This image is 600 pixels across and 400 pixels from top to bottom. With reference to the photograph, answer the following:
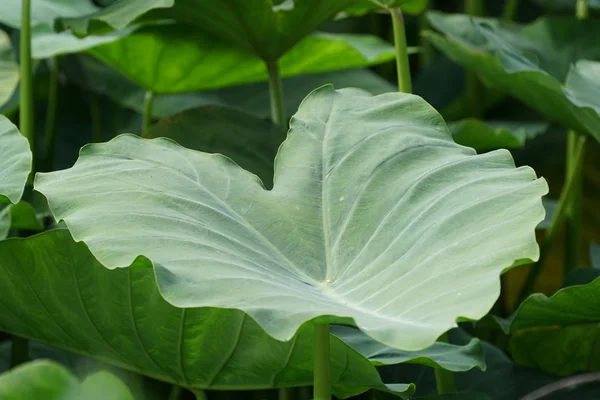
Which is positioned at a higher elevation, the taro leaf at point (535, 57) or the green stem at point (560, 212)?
the taro leaf at point (535, 57)

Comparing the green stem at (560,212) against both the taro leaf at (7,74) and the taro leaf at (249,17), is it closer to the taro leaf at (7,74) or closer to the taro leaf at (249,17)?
the taro leaf at (249,17)

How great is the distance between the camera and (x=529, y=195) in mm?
604

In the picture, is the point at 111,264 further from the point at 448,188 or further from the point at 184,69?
the point at 184,69

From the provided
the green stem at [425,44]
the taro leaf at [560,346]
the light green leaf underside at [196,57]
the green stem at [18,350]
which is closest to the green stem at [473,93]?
the green stem at [425,44]

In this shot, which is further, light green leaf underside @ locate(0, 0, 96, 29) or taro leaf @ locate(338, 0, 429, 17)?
light green leaf underside @ locate(0, 0, 96, 29)

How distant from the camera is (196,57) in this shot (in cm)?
124

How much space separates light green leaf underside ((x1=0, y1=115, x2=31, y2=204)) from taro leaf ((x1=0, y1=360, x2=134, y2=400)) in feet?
0.98

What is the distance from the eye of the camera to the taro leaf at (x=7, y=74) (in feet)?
3.57

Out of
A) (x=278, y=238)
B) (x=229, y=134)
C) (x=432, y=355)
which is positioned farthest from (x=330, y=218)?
(x=229, y=134)

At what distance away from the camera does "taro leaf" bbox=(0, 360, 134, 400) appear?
1.32 ft

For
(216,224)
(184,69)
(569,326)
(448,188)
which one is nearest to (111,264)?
(216,224)

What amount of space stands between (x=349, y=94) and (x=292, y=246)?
19 cm

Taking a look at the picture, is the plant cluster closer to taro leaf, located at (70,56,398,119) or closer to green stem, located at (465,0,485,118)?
taro leaf, located at (70,56,398,119)

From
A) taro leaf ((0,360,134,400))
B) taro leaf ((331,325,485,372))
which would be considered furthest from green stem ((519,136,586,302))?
taro leaf ((0,360,134,400))
